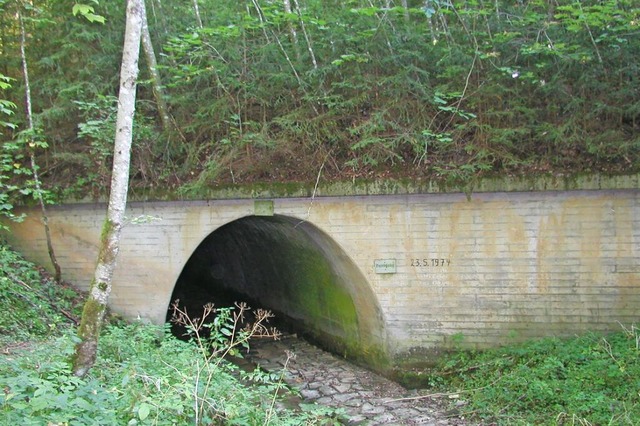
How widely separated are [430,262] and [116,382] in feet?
15.7

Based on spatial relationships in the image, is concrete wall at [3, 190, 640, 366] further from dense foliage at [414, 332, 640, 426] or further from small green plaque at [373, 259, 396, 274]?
dense foliage at [414, 332, 640, 426]

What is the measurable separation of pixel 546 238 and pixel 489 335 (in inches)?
65.0

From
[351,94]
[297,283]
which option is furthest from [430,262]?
[297,283]

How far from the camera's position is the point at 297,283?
1149cm

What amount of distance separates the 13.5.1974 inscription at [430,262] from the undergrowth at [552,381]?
4.44 feet

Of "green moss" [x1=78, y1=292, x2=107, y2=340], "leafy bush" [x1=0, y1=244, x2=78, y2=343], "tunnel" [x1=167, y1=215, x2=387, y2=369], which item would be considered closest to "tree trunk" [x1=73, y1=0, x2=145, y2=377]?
"green moss" [x1=78, y1=292, x2=107, y2=340]

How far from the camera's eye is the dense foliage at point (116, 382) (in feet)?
12.1

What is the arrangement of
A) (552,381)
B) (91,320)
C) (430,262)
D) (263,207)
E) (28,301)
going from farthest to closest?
(263,207) < (430,262) < (28,301) < (552,381) < (91,320)

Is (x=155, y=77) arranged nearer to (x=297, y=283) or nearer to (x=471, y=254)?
(x=297, y=283)

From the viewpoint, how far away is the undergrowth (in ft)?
20.1

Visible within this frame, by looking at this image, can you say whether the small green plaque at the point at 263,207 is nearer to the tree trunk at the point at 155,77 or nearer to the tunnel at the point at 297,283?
the tunnel at the point at 297,283

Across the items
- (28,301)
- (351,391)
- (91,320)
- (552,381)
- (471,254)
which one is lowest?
(351,391)

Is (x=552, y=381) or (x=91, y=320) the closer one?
(x=91, y=320)

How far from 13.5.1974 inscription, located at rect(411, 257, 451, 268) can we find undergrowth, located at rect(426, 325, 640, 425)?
1.35 metres
